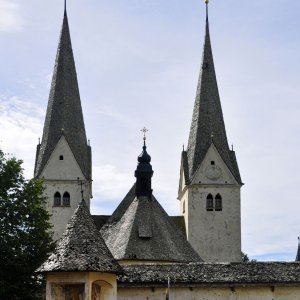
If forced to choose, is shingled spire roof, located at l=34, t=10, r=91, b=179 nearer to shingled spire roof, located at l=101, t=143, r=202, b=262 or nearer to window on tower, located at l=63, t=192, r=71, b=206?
window on tower, located at l=63, t=192, r=71, b=206

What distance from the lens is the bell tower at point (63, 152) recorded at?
2154 inches

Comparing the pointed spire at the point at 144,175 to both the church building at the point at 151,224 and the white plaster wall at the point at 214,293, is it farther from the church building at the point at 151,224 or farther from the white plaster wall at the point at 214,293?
the white plaster wall at the point at 214,293

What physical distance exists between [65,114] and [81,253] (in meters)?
36.9

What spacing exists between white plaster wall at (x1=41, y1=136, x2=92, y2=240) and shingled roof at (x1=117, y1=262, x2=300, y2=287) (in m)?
30.9

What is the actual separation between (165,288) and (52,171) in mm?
32807

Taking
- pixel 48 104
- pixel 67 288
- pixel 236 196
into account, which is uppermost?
pixel 48 104

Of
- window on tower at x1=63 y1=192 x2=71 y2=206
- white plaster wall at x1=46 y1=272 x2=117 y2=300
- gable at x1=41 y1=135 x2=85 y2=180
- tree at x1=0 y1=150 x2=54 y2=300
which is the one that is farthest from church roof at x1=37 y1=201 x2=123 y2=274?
gable at x1=41 y1=135 x2=85 y2=180

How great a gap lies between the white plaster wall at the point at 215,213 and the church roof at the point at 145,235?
9.02 metres

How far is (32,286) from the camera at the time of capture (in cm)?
2878

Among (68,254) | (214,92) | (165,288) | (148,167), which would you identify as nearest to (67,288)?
(68,254)

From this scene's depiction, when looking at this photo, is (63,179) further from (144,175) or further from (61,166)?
(144,175)

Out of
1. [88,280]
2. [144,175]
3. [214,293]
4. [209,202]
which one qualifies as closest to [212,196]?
[209,202]

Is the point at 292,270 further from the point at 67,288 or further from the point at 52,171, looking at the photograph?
the point at 52,171

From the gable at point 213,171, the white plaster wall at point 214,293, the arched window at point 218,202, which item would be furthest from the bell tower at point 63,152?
the white plaster wall at point 214,293
